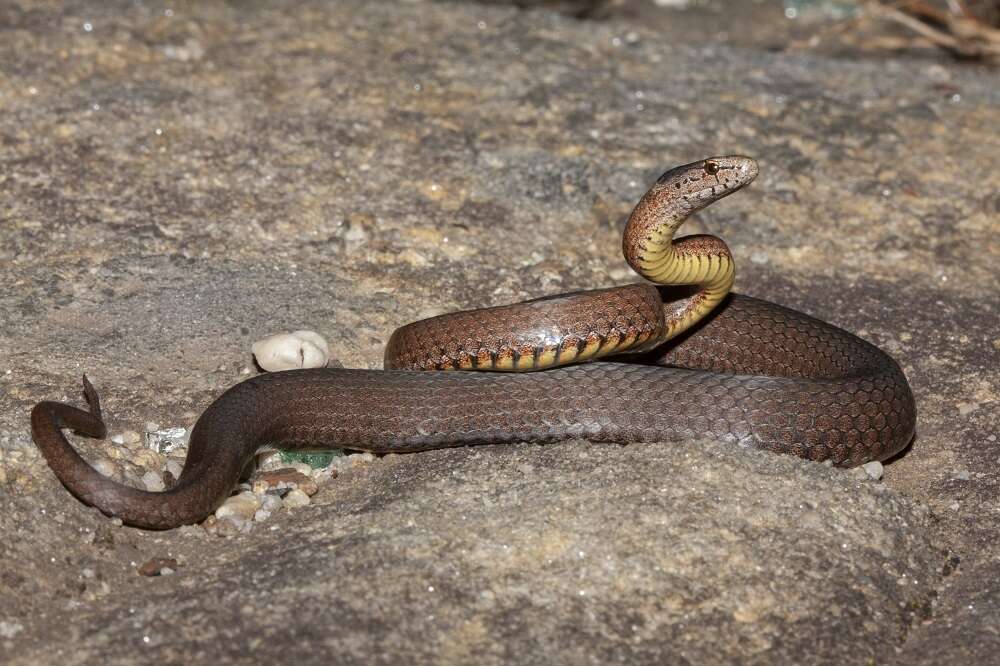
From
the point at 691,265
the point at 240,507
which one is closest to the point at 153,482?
the point at 240,507

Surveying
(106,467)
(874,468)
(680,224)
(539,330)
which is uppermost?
(680,224)

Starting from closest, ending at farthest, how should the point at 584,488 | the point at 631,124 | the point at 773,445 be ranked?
the point at 584,488 < the point at 773,445 < the point at 631,124

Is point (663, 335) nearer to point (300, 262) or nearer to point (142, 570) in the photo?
point (300, 262)

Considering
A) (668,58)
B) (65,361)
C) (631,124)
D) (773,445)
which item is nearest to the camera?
(773,445)

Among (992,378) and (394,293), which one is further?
(394,293)

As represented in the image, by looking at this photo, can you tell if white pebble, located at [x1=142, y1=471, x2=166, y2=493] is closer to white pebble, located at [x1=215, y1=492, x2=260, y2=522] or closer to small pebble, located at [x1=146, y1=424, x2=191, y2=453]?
small pebble, located at [x1=146, y1=424, x2=191, y2=453]

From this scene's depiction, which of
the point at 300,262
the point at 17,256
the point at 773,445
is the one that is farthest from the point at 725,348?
the point at 17,256

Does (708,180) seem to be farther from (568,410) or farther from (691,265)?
(568,410)
